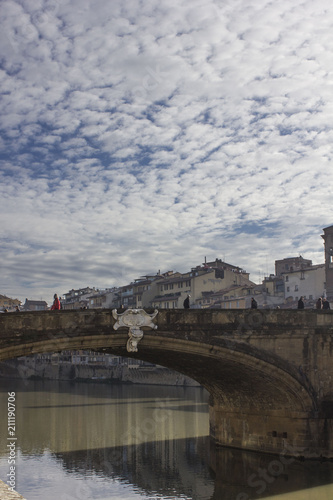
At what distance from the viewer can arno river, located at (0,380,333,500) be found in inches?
615

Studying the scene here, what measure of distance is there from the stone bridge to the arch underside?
31 millimetres

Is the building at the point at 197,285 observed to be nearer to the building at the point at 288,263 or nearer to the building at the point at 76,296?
the building at the point at 288,263

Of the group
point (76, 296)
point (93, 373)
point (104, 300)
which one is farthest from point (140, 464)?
point (76, 296)

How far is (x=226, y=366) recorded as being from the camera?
61.6 feet

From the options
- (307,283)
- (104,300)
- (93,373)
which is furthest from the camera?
(104,300)

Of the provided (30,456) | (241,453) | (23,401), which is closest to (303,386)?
(241,453)

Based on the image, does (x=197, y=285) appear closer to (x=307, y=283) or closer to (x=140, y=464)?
(x=307, y=283)

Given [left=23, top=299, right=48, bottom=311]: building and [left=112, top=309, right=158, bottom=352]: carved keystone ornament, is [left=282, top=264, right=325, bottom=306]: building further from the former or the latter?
[left=23, top=299, right=48, bottom=311]: building

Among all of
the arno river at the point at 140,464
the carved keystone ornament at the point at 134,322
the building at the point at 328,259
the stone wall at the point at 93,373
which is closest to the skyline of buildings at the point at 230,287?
the building at the point at 328,259

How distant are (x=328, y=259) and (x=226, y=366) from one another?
37.0 meters

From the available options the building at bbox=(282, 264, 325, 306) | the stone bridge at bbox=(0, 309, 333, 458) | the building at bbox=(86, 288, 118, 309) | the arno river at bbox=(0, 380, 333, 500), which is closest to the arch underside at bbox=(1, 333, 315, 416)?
the stone bridge at bbox=(0, 309, 333, 458)

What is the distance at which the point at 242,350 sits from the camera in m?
17.8

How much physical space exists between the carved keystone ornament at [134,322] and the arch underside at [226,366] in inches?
10.7

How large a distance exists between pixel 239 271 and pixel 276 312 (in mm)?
50357
